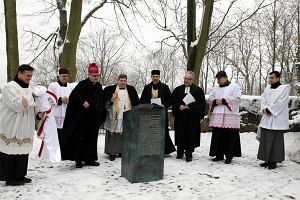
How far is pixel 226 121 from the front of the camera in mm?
7602

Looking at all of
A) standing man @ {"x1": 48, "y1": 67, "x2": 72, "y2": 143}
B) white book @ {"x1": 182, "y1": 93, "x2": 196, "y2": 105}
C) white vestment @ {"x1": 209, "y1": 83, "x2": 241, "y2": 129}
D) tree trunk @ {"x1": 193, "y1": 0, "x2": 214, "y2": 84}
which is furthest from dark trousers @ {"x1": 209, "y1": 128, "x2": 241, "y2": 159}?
tree trunk @ {"x1": 193, "y1": 0, "x2": 214, "y2": 84}

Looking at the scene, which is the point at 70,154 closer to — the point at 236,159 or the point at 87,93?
the point at 87,93

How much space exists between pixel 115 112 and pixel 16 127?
7.86 feet

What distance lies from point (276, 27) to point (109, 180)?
91.7ft

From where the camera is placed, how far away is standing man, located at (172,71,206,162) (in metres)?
7.74

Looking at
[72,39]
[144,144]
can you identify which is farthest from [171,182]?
[72,39]

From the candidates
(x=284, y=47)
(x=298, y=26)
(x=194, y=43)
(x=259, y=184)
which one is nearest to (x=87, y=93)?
(x=259, y=184)

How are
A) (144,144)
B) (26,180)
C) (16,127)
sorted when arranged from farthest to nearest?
(144,144) < (26,180) < (16,127)

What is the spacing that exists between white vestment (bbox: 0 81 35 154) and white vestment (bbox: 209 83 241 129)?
3.91 metres

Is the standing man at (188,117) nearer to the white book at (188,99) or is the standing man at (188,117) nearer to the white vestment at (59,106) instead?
the white book at (188,99)

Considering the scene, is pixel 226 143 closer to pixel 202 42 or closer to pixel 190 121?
pixel 190 121

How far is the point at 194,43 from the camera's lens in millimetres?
12438

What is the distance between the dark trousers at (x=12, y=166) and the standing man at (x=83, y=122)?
42.8 inches

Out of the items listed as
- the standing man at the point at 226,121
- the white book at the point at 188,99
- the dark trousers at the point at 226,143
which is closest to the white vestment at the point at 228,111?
the standing man at the point at 226,121
